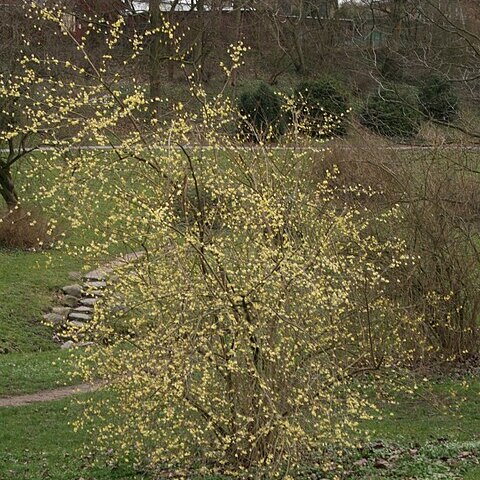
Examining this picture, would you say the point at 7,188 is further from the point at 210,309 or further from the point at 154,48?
the point at 210,309

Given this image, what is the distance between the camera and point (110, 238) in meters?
8.13

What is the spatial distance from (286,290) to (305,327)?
551mm

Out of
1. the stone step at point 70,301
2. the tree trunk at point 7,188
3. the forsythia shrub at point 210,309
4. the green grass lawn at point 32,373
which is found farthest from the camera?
the tree trunk at point 7,188

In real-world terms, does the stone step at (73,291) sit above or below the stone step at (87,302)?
above

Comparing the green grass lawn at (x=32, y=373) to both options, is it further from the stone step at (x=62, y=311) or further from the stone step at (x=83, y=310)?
the stone step at (x=83, y=310)

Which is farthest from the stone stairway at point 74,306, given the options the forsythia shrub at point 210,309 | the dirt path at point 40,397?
the forsythia shrub at point 210,309

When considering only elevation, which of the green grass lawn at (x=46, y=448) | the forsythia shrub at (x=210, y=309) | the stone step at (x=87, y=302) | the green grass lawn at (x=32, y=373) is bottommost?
the stone step at (x=87, y=302)

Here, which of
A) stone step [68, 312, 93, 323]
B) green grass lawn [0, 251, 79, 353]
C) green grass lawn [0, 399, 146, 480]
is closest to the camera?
green grass lawn [0, 399, 146, 480]

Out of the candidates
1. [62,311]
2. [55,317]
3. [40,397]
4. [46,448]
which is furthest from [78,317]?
[46,448]

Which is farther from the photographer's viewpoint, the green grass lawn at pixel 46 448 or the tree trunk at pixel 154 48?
the tree trunk at pixel 154 48

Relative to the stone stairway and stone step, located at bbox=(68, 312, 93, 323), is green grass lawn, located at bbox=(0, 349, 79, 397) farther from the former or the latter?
stone step, located at bbox=(68, 312, 93, 323)

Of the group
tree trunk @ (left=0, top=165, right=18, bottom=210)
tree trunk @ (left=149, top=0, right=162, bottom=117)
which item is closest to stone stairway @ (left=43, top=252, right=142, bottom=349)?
tree trunk @ (left=0, top=165, right=18, bottom=210)

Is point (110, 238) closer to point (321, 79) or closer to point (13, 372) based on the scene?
point (13, 372)

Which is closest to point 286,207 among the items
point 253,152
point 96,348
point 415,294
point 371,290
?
point 253,152
